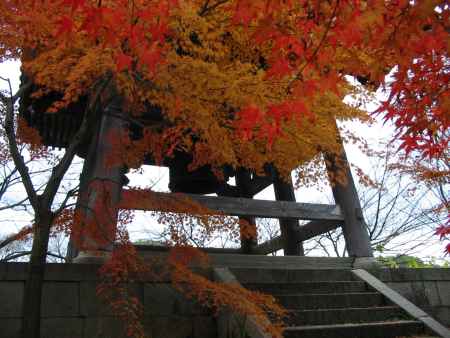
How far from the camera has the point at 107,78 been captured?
4613 millimetres

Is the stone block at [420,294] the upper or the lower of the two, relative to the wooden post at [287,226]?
lower

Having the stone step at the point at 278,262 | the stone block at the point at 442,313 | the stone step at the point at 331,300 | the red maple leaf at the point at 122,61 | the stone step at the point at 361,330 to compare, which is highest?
the red maple leaf at the point at 122,61

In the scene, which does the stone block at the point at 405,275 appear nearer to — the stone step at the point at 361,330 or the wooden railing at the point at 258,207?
the wooden railing at the point at 258,207

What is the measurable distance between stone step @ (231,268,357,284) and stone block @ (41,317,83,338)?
2.17 m

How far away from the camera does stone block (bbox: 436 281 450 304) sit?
708cm

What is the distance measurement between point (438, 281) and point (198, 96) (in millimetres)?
5320

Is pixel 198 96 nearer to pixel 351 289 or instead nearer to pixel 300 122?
pixel 300 122

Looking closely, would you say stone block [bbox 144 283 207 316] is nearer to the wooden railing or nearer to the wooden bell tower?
the wooden bell tower

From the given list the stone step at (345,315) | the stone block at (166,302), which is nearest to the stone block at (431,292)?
the stone step at (345,315)

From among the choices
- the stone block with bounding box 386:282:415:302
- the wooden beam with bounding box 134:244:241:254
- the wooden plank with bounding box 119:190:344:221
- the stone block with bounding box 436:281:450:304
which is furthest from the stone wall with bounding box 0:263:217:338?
the stone block with bounding box 436:281:450:304

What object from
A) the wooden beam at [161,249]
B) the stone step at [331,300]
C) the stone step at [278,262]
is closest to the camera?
the stone step at [331,300]

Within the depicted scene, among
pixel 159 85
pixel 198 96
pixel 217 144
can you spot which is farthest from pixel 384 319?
pixel 159 85

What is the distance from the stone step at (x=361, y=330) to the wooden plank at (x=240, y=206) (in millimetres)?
2229

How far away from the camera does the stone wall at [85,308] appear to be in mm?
4809
